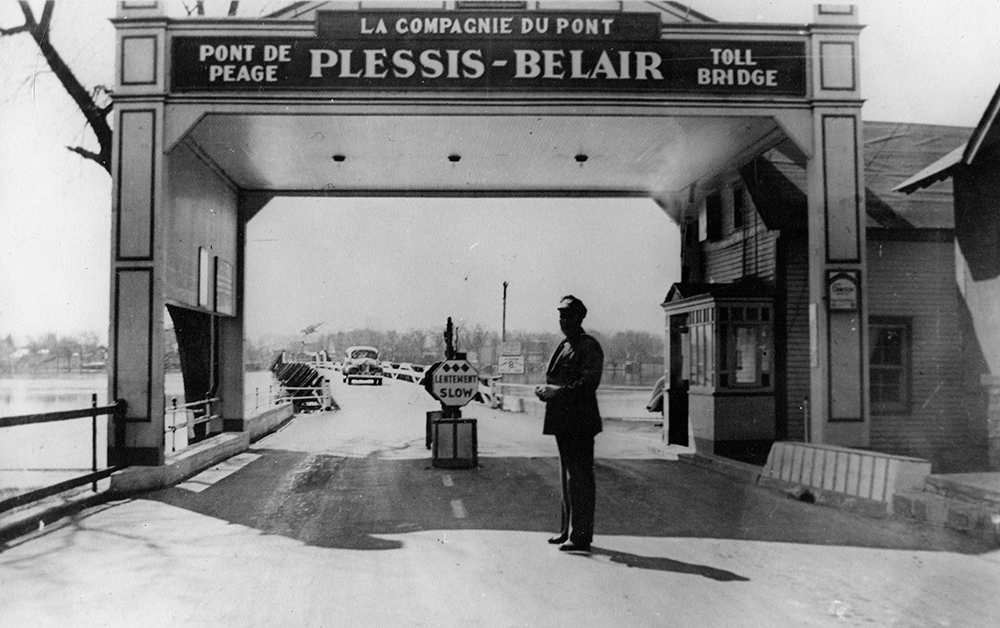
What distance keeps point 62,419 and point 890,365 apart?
12.7 metres

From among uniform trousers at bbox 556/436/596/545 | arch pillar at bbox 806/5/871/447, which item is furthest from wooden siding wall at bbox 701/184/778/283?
uniform trousers at bbox 556/436/596/545

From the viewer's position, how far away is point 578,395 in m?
6.30

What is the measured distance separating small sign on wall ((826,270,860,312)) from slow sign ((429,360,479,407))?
5.21m

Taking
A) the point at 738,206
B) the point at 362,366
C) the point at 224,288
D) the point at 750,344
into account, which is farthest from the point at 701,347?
the point at 362,366

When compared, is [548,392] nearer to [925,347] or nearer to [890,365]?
[890,365]

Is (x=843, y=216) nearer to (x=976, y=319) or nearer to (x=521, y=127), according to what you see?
(x=976, y=319)

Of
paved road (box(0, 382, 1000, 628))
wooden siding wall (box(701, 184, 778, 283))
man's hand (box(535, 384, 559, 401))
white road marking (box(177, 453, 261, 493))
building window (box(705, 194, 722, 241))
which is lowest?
white road marking (box(177, 453, 261, 493))

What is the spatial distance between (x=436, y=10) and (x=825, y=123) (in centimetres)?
549

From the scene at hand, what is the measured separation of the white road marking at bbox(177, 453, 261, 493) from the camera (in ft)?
33.3

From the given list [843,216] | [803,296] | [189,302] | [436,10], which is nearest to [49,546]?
[189,302]

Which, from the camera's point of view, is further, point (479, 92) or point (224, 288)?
point (224, 288)

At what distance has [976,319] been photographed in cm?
1147

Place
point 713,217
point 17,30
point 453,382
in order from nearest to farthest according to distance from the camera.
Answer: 1. point 453,382
2. point 17,30
3. point 713,217

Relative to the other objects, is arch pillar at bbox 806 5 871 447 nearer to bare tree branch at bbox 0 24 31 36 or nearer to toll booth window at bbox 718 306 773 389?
toll booth window at bbox 718 306 773 389
